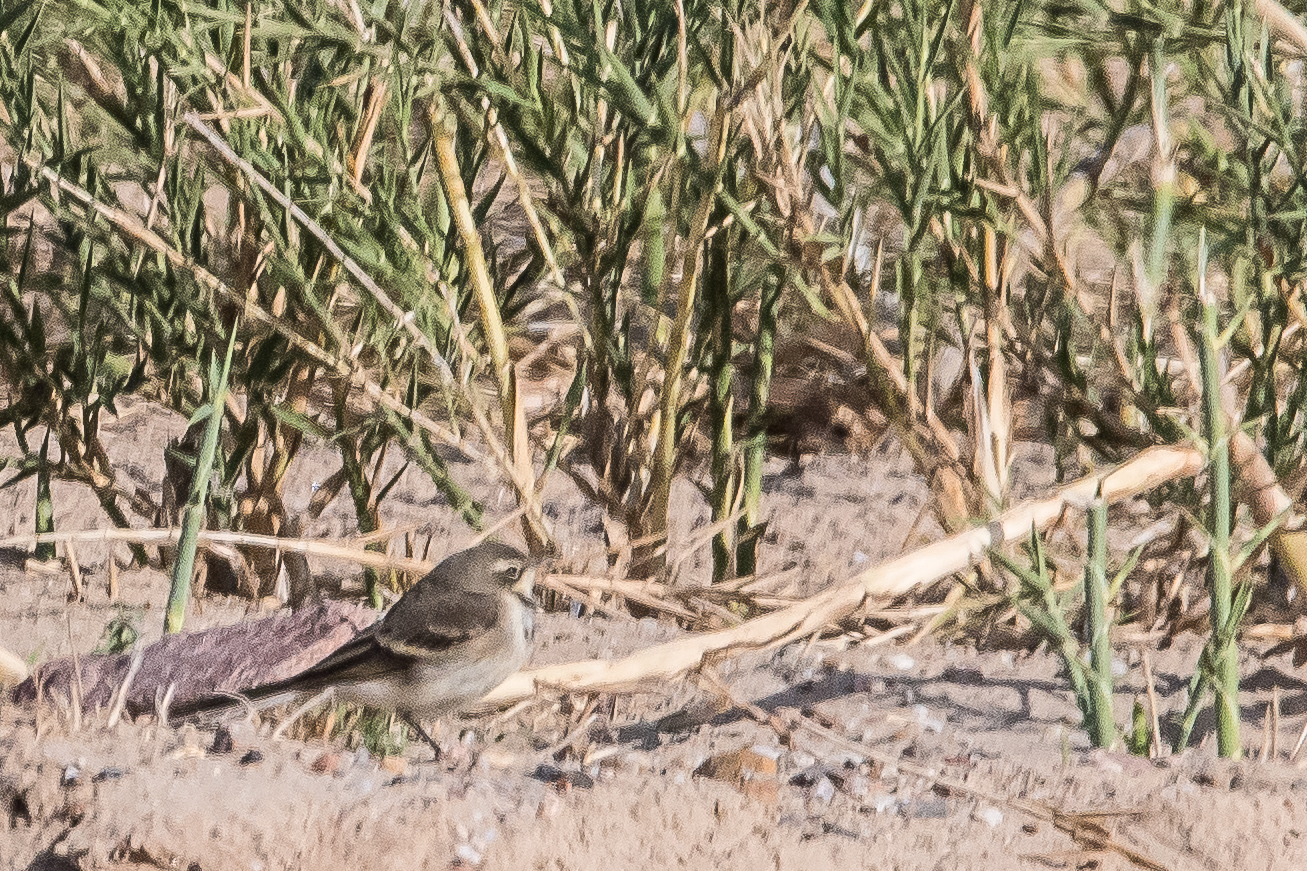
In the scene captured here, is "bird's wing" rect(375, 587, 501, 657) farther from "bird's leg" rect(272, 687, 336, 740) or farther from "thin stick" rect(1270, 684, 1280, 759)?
"thin stick" rect(1270, 684, 1280, 759)

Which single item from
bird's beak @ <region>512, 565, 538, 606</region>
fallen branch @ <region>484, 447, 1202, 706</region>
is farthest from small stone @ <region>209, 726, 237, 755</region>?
bird's beak @ <region>512, 565, 538, 606</region>

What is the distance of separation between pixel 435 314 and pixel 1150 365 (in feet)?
4.33

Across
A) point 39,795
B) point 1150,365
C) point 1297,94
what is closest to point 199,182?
point 39,795

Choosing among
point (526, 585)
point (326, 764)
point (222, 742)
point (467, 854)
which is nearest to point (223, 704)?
point (222, 742)

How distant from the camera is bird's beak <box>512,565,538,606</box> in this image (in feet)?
10.7

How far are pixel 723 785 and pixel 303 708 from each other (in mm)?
727

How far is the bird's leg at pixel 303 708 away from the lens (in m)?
2.80

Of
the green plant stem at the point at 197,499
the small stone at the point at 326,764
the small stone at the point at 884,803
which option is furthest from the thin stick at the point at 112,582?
the small stone at the point at 884,803

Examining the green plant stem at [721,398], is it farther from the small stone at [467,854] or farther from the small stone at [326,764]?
the small stone at [467,854]

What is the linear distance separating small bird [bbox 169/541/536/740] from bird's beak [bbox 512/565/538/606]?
0.05m

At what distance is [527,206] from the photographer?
3428 mm

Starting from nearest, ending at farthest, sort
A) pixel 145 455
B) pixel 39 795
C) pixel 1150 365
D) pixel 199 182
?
pixel 39 795 < pixel 1150 365 < pixel 199 182 < pixel 145 455

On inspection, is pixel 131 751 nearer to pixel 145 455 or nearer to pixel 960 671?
pixel 960 671

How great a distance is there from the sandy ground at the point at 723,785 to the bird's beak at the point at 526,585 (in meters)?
0.08
